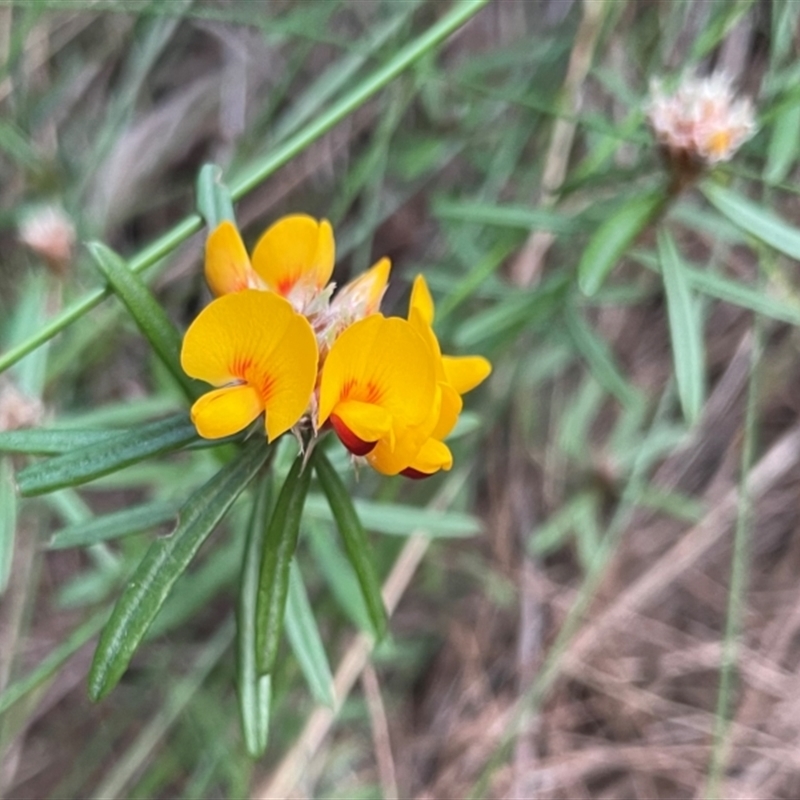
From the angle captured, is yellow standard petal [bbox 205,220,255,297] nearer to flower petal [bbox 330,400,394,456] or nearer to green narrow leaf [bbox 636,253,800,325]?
flower petal [bbox 330,400,394,456]

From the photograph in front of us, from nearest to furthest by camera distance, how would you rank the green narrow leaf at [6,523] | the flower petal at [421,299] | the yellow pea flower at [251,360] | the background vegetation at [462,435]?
the yellow pea flower at [251,360] → the flower petal at [421,299] → the green narrow leaf at [6,523] → the background vegetation at [462,435]

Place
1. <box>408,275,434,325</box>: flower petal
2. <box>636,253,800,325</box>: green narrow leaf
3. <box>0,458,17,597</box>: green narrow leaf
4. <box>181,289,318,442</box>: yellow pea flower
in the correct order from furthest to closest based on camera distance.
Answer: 1. <box>636,253,800,325</box>: green narrow leaf
2. <box>0,458,17,597</box>: green narrow leaf
3. <box>408,275,434,325</box>: flower petal
4. <box>181,289,318,442</box>: yellow pea flower

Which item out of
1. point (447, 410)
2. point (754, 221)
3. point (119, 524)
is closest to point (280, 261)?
point (447, 410)

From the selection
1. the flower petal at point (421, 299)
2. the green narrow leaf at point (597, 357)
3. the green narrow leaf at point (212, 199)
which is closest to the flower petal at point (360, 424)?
the flower petal at point (421, 299)

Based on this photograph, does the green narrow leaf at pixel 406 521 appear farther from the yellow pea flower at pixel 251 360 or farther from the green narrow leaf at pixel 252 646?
the yellow pea flower at pixel 251 360

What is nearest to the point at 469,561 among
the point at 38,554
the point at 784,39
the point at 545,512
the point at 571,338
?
the point at 545,512

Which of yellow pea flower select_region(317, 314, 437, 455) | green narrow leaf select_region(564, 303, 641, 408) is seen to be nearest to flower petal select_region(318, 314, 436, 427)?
yellow pea flower select_region(317, 314, 437, 455)

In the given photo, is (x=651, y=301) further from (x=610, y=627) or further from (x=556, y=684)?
(x=556, y=684)
